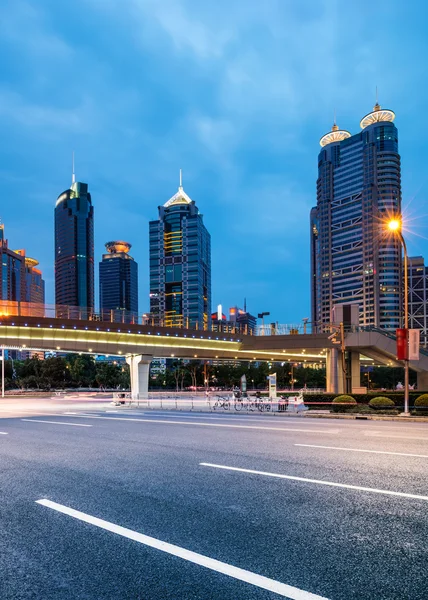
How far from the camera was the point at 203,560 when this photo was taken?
471 centimetres

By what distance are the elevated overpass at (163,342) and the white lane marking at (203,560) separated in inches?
1505

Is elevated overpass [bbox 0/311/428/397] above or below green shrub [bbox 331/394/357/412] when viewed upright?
above

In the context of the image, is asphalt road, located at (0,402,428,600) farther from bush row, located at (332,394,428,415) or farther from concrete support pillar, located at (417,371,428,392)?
concrete support pillar, located at (417,371,428,392)

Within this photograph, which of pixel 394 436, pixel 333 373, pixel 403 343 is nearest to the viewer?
pixel 394 436

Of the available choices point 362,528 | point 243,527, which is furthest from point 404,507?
point 243,527

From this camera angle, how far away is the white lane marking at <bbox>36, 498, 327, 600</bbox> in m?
3.99

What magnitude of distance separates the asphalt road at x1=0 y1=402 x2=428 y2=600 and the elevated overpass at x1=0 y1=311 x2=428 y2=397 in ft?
109

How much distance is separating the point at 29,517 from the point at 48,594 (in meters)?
2.61

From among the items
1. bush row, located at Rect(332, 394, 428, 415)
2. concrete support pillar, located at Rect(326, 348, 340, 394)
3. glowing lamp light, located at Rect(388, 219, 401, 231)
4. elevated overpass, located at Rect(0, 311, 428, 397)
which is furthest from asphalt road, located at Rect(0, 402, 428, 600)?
concrete support pillar, located at Rect(326, 348, 340, 394)

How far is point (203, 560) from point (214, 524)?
1.22 m

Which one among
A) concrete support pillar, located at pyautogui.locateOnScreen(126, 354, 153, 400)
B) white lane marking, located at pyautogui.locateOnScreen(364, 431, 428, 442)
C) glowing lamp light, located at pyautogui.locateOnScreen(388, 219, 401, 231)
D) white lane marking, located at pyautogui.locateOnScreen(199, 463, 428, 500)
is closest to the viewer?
white lane marking, located at pyautogui.locateOnScreen(199, 463, 428, 500)

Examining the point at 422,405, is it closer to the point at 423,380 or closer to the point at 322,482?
the point at 423,380

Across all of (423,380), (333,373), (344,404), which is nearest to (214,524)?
(344,404)

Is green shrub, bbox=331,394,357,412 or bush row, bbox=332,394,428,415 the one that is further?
green shrub, bbox=331,394,357,412
